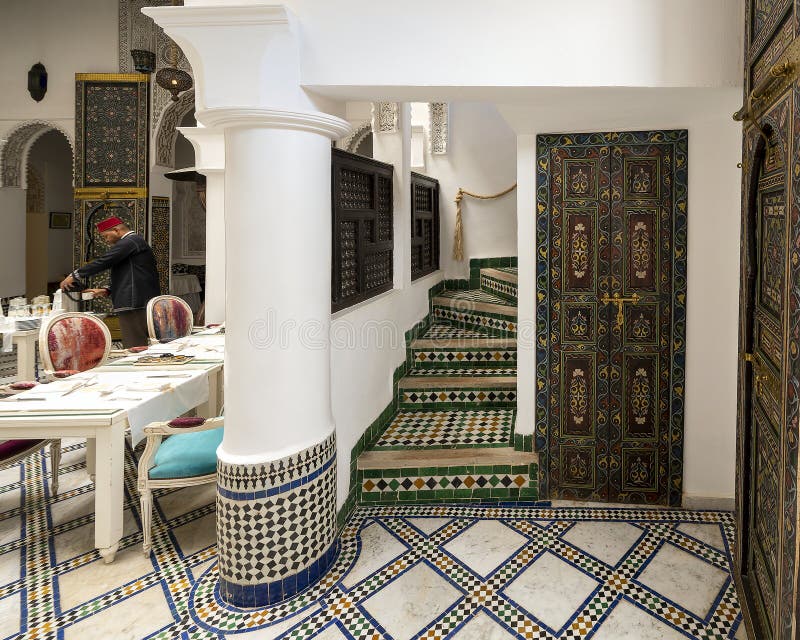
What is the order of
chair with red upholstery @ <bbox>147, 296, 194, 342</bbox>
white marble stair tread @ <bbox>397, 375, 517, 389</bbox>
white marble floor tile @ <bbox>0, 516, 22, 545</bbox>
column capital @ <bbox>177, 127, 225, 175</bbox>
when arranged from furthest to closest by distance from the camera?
column capital @ <bbox>177, 127, 225, 175</bbox>
chair with red upholstery @ <bbox>147, 296, 194, 342</bbox>
white marble stair tread @ <bbox>397, 375, 517, 389</bbox>
white marble floor tile @ <bbox>0, 516, 22, 545</bbox>

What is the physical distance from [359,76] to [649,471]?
2.72m

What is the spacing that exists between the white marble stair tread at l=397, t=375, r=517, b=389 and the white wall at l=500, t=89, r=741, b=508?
99 cm

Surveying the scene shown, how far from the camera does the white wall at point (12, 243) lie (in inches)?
340

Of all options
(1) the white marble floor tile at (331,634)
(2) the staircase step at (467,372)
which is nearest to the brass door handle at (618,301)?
(2) the staircase step at (467,372)

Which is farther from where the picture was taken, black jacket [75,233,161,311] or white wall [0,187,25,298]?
white wall [0,187,25,298]

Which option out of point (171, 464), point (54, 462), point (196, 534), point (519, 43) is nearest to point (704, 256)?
point (519, 43)

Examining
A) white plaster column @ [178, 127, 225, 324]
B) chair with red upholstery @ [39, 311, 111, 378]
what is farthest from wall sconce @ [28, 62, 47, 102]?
chair with red upholstery @ [39, 311, 111, 378]

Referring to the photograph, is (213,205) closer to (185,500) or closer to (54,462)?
(54,462)

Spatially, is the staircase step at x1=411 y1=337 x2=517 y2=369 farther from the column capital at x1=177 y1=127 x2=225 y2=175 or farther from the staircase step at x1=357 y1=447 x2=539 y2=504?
the column capital at x1=177 y1=127 x2=225 y2=175

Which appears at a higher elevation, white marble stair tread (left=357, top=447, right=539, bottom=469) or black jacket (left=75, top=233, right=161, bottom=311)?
black jacket (left=75, top=233, right=161, bottom=311)

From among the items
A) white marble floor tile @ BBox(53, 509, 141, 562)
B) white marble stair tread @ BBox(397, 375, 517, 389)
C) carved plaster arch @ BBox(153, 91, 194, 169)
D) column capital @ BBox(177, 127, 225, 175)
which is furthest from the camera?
carved plaster arch @ BBox(153, 91, 194, 169)

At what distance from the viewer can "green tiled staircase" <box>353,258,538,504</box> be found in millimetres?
3348

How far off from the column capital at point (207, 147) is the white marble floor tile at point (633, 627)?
4.93 metres

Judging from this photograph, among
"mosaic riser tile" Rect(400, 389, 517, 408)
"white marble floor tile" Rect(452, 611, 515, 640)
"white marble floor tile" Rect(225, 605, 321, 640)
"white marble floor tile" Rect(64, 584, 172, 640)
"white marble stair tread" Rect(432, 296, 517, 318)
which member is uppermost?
"white marble stair tread" Rect(432, 296, 517, 318)
